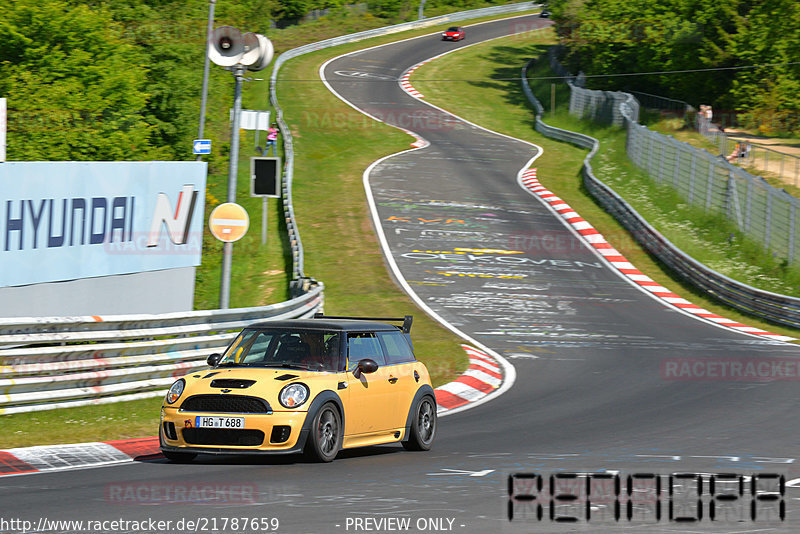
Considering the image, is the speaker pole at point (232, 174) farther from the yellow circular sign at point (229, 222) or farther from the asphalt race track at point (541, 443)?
the asphalt race track at point (541, 443)

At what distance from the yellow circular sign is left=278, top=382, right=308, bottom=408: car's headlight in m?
6.27

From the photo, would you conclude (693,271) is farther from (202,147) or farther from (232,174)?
(202,147)

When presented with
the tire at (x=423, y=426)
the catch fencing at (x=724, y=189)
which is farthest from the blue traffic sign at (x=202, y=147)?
the tire at (x=423, y=426)

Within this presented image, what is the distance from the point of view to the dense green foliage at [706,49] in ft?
167

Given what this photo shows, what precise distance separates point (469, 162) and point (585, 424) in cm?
3448

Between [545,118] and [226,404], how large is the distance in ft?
169

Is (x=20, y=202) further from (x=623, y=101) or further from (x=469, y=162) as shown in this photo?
(x=623, y=101)

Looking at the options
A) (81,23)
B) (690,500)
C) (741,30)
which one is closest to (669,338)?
(690,500)

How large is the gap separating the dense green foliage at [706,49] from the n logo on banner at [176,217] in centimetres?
3710

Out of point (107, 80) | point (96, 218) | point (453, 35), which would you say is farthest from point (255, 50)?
point (453, 35)

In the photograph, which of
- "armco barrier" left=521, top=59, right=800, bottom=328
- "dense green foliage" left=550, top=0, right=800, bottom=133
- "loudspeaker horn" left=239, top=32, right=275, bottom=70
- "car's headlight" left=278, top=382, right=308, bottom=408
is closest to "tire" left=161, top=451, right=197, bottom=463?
"car's headlight" left=278, top=382, right=308, bottom=408

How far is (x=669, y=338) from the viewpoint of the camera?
2345 cm

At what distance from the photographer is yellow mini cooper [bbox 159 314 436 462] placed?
397 inches

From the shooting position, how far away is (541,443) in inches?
478
